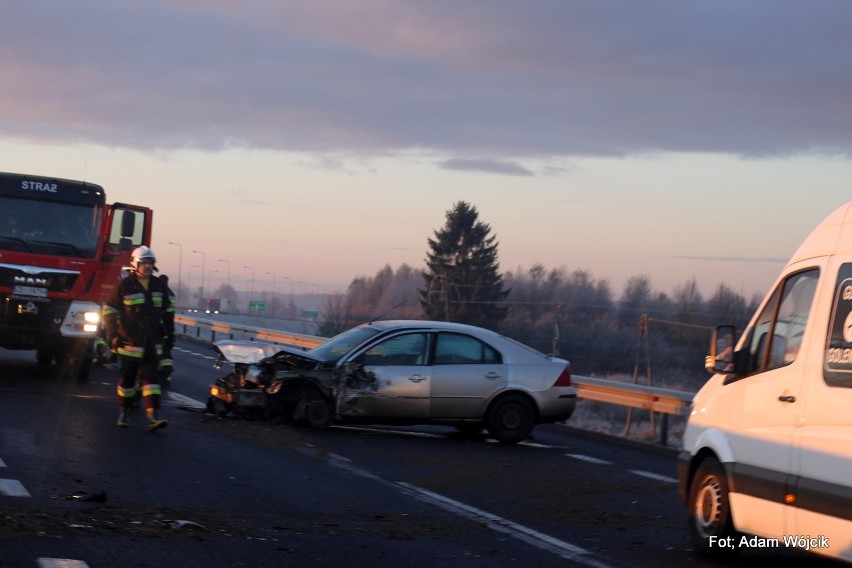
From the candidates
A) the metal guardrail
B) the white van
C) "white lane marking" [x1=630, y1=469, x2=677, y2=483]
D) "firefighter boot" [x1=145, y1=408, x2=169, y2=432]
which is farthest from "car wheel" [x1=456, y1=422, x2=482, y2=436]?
the white van

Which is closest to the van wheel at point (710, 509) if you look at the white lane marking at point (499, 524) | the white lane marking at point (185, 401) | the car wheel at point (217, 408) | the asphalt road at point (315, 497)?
the asphalt road at point (315, 497)

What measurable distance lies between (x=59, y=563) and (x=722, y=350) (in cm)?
434

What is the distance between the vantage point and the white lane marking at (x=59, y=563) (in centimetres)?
627

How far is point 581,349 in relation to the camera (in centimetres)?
3288

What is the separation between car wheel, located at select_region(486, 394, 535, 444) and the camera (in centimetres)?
1360

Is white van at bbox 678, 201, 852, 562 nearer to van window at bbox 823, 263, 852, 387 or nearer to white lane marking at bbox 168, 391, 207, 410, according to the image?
van window at bbox 823, 263, 852, 387

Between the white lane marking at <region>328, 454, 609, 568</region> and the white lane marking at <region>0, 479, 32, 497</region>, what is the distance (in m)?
3.08

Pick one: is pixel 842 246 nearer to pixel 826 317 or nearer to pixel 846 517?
pixel 826 317

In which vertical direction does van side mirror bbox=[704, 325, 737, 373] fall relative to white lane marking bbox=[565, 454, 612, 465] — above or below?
above

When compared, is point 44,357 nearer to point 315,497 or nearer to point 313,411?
point 313,411

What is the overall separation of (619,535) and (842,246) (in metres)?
2.93

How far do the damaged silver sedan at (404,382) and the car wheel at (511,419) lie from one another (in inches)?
0.5

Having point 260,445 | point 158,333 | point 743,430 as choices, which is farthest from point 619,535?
point 158,333

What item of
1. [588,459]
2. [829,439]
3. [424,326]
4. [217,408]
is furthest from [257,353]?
[829,439]
